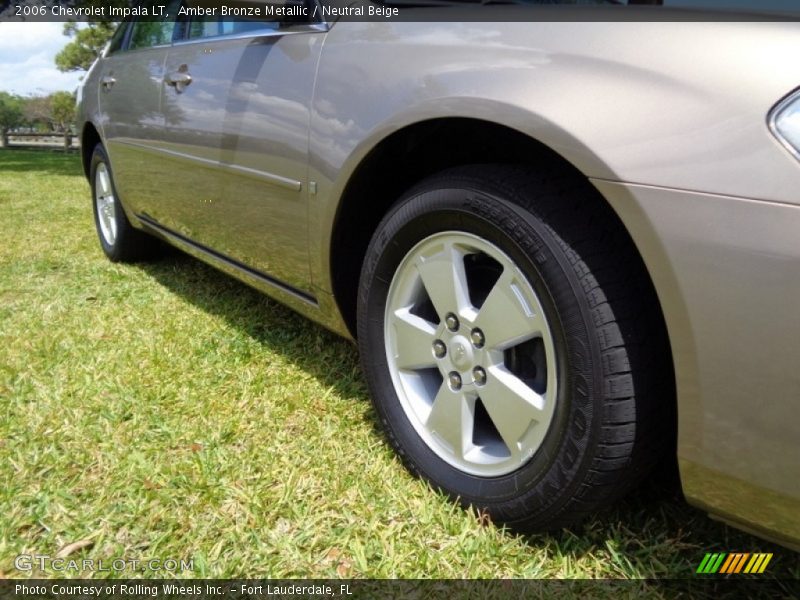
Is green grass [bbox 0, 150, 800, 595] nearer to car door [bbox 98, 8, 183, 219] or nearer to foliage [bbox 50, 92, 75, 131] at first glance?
car door [bbox 98, 8, 183, 219]

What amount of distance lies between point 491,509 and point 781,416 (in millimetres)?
684

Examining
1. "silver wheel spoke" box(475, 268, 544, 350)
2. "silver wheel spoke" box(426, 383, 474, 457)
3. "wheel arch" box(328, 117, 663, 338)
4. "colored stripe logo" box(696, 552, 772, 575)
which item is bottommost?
"colored stripe logo" box(696, 552, 772, 575)

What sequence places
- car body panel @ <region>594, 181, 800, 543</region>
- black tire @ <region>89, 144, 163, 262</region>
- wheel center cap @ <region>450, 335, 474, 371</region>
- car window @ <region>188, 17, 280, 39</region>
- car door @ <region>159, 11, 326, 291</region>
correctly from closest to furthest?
car body panel @ <region>594, 181, 800, 543</region>, wheel center cap @ <region>450, 335, 474, 371</region>, car door @ <region>159, 11, 326, 291</region>, car window @ <region>188, 17, 280, 39</region>, black tire @ <region>89, 144, 163, 262</region>

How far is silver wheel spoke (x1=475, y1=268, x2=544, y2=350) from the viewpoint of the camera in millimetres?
1474

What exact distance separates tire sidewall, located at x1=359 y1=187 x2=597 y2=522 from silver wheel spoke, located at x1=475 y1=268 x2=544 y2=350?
0.05 meters

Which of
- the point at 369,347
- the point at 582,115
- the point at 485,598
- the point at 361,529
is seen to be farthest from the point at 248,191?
the point at 485,598

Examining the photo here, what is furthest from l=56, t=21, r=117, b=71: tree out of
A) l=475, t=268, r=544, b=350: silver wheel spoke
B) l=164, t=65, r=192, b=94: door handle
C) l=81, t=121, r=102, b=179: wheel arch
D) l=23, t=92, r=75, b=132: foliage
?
l=475, t=268, r=544, b=350: silver wheel spoke

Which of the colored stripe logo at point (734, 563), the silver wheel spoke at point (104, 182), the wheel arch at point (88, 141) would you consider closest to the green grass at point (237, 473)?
the colored stripe logo at point (734, 563)

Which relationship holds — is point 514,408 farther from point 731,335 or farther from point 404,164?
point 404,164

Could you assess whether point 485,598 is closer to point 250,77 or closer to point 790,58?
point 790,58

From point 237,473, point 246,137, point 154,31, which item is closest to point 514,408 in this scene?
point 237,473

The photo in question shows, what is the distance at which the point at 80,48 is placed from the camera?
1952 centimetres

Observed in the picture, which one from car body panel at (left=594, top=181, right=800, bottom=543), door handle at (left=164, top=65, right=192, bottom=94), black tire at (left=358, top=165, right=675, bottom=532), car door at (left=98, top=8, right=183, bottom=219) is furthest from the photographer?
car door at (left=98, top=8, right=183, bottom=219)

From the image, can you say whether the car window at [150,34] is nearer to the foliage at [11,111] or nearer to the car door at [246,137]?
the car door at [246,137]
